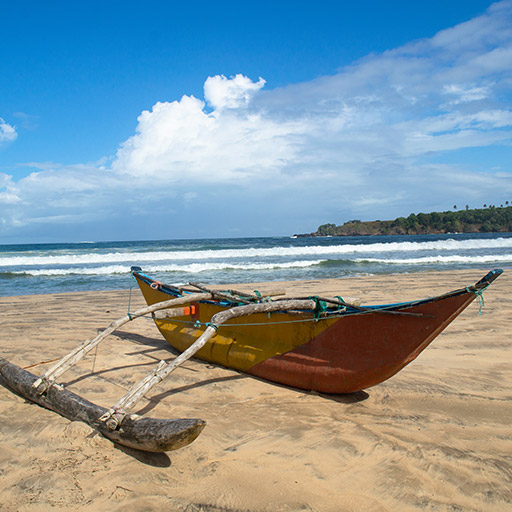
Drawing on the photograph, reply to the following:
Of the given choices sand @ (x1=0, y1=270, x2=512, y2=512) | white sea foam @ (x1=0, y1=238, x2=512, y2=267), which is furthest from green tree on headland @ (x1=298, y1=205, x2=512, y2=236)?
sand @ (x1=0, y1=270, x2=512, y2=512)

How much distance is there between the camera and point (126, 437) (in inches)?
103

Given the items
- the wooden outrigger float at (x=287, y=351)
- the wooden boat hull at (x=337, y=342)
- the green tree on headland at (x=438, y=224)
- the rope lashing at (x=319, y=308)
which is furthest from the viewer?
the green tree on headland at (x=438, y=224)

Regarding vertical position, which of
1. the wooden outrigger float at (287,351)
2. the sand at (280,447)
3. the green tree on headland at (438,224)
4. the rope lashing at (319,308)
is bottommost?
the sand at (280,447)

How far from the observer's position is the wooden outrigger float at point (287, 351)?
2674 millimetres

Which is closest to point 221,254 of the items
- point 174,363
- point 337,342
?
point 337,342

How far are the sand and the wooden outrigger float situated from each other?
0.15 m

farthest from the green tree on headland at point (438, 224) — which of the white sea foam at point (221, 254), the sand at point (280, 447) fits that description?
the sand at point (280, 447)

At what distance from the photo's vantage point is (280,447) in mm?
2762

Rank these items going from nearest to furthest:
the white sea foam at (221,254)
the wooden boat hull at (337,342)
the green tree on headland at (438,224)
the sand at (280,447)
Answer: the sand at (280,447)
the wooden boat hull at (337,342)
the white sea foam at (221,254)
the green tree on headland at (438,224)

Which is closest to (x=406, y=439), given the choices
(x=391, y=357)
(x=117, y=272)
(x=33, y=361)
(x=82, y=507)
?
(x=391, y=357)

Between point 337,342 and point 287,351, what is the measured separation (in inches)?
21.9

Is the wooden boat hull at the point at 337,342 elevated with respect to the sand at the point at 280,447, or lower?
elevated

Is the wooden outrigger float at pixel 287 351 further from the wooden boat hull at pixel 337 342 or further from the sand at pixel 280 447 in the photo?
the sand at pixel 280 447

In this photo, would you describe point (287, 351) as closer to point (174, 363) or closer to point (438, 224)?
point (174, 363)
